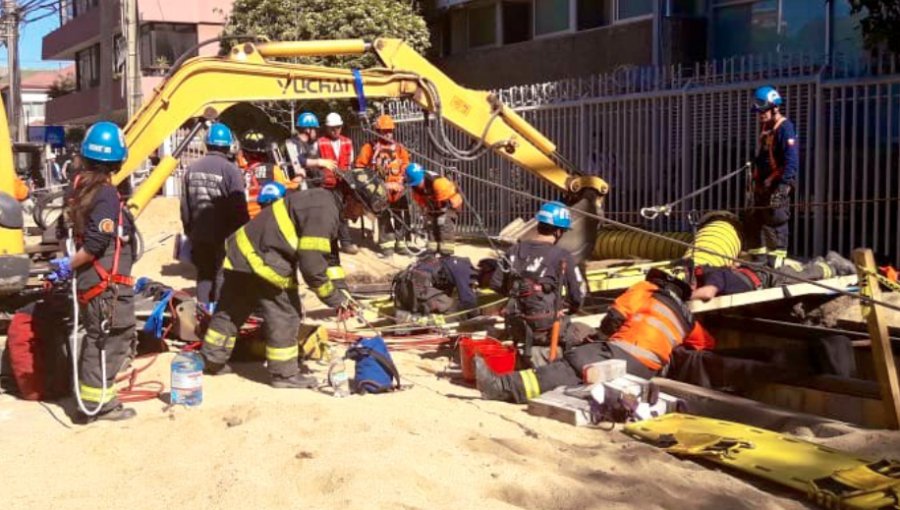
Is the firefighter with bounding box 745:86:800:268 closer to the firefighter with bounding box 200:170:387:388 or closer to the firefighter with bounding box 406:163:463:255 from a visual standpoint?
the firefighter with bounding box 406:163:463:255

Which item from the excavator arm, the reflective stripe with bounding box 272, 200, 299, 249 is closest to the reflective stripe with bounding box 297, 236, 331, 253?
the reflective stripe with bounding box 272, 200, 299, 249

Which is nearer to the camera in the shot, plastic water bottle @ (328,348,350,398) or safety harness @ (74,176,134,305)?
safety harness @ (74,176,134,305)

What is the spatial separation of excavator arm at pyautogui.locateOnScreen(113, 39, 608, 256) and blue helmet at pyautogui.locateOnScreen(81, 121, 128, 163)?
188 cm

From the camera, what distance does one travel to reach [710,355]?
807 cm

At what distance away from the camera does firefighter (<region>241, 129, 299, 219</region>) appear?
10.3m

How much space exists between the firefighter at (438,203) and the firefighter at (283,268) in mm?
4694

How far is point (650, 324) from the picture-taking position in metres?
7.88

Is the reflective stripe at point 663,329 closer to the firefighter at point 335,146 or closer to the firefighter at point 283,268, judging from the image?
the firefighter at point 283,268

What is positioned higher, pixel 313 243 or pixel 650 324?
pixel 313 243

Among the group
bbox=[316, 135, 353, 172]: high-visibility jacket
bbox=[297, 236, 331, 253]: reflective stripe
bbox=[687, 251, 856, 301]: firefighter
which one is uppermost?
bbox=[316, 135, 353, 172]: high-visibility jacket

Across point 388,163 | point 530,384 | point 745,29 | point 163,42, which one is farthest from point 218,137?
point 163,42

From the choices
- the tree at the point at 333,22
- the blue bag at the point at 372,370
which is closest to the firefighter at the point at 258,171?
the blue bag at the point at 372,370

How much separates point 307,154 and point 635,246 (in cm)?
425

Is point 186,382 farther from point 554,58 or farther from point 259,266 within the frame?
point 554,58
